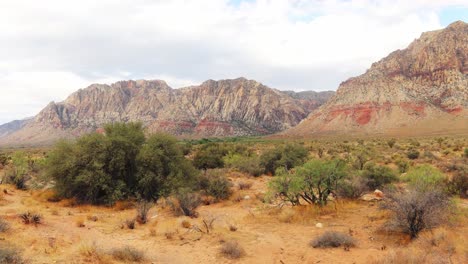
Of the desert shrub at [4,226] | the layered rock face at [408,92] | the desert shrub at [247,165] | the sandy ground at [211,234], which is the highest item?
the layered rock face at [408,92]

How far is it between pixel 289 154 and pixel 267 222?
55.4 ft

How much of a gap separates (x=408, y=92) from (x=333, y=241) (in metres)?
124

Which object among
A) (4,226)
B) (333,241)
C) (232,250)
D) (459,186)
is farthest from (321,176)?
(4,226)

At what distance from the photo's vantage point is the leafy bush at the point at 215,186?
19734 millimetres

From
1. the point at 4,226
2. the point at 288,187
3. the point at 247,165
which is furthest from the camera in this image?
the point at 247,165

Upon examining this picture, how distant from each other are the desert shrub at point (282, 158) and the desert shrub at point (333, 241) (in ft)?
59.5

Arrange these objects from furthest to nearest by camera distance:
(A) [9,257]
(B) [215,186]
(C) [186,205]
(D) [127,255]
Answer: (B) [215,186] < (C) [186,205] < (D) [127,255] < (A) [9,257]

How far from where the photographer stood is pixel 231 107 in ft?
642

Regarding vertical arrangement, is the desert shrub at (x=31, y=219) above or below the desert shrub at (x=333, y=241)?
above

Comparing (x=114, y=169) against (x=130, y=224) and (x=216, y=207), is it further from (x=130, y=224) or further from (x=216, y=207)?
(x=130, y=224)

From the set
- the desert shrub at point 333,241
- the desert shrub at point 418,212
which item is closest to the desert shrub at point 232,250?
the desert shrub at point 333,241

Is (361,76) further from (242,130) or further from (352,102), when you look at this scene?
(242,130)

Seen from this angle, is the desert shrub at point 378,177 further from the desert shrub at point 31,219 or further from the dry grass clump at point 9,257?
the dry grass clump at point 9,257

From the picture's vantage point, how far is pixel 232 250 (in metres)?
10.3
